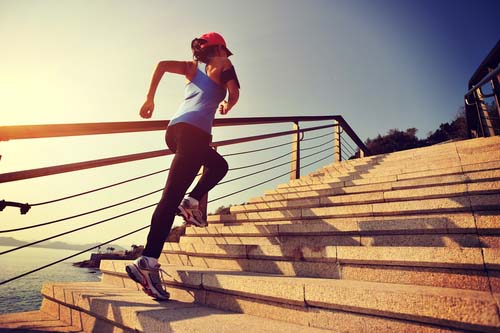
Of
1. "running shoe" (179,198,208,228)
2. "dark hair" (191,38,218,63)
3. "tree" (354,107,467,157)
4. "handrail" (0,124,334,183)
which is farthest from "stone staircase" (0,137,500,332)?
"tree" (354,107,467,157)

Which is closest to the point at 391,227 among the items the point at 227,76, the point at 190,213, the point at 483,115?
the point at 190,213

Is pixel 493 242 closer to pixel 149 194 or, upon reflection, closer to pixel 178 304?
pixel 178 304

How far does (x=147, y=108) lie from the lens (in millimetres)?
1974

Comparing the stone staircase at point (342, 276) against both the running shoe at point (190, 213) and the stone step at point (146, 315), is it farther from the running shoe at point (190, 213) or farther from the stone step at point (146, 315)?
the running shoe at point (190, 213)

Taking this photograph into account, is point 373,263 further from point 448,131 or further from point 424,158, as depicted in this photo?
point 448,131

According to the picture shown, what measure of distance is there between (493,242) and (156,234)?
6.69ft

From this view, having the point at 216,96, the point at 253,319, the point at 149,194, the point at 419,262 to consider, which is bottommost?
the point at 253,319

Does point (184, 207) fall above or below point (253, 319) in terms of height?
above

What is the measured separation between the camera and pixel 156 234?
1.64m

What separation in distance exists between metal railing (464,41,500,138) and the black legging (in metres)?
2.41

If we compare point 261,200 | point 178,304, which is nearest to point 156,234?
point 178,304

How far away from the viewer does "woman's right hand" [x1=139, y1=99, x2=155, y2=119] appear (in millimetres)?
1969

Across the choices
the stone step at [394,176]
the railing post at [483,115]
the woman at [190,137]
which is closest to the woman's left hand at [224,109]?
the woman at [190,137]

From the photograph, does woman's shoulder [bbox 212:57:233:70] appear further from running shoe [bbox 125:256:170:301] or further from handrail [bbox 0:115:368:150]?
running shoe [bbox 125:256:170:301]
